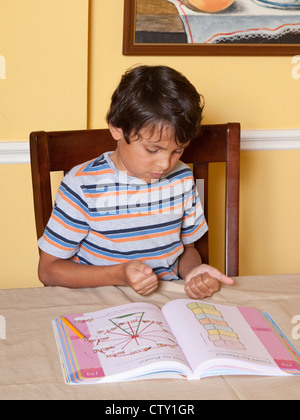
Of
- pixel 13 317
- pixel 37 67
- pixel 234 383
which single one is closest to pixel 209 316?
pixel 234 383

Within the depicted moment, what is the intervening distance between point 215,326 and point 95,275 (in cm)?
33

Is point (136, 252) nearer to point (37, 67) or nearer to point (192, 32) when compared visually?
point (37, 67)

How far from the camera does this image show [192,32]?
71.6 inches

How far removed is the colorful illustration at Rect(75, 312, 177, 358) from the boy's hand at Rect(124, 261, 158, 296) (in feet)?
0.42

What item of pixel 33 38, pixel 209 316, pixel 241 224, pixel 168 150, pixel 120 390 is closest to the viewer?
pixel 120 390

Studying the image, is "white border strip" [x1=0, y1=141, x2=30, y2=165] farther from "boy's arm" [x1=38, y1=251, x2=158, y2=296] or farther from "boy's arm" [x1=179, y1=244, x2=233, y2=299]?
"boy's arm" [x1=179, y1=244, x2=233, y2=299]

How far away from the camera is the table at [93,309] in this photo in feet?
2.75

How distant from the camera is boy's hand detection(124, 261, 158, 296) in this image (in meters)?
1.15

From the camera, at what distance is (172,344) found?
0.94m

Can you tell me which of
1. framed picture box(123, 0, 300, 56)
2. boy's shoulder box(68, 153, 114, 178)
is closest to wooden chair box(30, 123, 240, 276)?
boy's shoulder box(68, 153, 114, 178)

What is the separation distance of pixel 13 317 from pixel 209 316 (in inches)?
14.0

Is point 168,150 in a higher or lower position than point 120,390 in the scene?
higher

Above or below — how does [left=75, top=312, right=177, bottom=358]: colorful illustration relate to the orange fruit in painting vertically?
below

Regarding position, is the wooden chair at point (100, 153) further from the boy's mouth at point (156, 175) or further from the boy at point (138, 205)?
the boy's mouth at point (156, 175)
